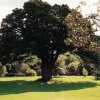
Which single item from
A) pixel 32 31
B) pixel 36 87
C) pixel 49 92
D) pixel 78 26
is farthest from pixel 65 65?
pixel 78 26

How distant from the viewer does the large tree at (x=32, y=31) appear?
58.2 meters

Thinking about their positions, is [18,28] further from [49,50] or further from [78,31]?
[78,31]

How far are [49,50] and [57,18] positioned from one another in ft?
23.0

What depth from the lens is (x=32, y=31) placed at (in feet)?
194

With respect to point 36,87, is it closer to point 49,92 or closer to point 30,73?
point 49,92

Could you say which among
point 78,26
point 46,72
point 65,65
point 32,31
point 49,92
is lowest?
point 49,92

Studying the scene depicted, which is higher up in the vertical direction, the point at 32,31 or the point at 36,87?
the point at 32,31

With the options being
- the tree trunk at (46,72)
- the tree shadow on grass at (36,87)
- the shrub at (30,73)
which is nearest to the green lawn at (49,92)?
the tree shadow on grass at (36,87)

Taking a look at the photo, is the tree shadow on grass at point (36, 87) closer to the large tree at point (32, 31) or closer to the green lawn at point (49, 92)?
the green lawn at point (49, 92)

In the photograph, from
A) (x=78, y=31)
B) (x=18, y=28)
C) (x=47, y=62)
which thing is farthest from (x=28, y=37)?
(x=78, y=31)

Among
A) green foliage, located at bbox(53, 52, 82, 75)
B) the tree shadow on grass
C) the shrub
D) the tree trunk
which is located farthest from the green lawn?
the shrub

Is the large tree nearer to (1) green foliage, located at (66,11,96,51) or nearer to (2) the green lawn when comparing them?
(2) the green lawn

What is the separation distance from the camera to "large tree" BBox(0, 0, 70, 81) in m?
58.2

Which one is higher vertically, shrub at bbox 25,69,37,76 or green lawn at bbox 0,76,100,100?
shrub at bbox 25,69,37,76
